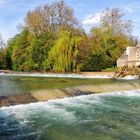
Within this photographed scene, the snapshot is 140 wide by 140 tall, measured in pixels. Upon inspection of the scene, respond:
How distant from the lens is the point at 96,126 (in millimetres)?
11969

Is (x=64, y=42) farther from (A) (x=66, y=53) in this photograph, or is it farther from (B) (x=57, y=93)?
(B) (x=57, y=93)

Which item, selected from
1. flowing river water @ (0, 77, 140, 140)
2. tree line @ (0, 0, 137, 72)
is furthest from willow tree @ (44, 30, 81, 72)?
flowing river water @ (0, 77, 140, 140)

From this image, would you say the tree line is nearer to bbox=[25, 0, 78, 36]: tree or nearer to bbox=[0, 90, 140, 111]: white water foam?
bbox=[25, 0, 78, 36]: tree

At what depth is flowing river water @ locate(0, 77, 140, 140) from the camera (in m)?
10.9

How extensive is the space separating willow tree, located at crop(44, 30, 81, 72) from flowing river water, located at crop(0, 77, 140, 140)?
81.8ft

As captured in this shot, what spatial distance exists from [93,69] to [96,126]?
1307 inches

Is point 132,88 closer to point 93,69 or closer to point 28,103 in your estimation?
point 28,103

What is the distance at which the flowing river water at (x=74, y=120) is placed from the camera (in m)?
10.9

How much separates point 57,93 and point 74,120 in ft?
20.0

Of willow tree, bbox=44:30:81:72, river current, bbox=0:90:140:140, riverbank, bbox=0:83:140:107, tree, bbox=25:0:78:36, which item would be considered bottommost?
river current, bbox=0:90:140:140

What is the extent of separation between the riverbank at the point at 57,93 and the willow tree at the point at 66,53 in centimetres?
1952

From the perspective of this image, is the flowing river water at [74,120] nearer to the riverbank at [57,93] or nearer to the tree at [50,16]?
the riverbank at [57,93]

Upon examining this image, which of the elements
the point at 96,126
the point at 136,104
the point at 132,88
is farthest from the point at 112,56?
the point at 96,126

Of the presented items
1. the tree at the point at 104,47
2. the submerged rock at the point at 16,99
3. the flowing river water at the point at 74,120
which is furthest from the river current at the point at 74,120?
the tree at the point at 104,47
